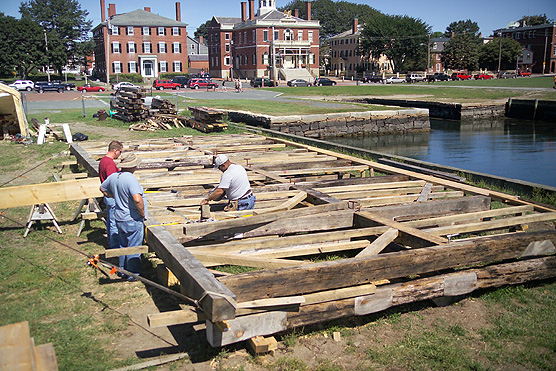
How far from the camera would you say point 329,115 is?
89.1ft

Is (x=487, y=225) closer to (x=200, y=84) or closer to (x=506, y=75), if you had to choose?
(x=200, y=84)

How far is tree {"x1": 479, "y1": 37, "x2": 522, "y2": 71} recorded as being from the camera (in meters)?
96.2

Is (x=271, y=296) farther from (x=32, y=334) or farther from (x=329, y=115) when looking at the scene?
(x=329, y=115)

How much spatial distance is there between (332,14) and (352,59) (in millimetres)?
39413

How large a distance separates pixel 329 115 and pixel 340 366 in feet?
75.7

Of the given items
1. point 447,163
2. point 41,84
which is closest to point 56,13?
point 41,84

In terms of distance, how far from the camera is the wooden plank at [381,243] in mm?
6227

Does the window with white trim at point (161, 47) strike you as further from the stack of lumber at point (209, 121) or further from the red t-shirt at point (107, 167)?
the red t-shirt at point (107, 167)

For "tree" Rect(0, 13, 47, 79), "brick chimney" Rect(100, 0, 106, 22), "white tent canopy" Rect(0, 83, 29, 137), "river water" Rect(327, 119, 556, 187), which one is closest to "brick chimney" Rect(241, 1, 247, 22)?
"brick chimney" Rect(100, 0, 106, 22)

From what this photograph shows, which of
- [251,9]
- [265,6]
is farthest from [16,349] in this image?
[251,9]

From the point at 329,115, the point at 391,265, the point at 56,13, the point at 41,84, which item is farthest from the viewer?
the point at 56,13

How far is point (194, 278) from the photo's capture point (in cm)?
497

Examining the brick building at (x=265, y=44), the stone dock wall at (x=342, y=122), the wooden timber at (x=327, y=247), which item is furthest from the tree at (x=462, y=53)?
the wooden timber at (x=327, y=247)

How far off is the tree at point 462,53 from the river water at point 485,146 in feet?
211
